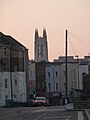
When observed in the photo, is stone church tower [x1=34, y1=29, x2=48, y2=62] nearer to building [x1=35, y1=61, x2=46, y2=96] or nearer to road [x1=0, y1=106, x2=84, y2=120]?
building [x1=35, y1=61, x2=46, y2=96]

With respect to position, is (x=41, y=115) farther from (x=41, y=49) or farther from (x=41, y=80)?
(x=41, y=49)

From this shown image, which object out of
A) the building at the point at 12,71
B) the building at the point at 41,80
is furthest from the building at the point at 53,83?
the building at the point at 12,71

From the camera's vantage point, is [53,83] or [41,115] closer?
[41,115]

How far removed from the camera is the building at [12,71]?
91375 mm

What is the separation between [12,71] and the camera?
316 feet

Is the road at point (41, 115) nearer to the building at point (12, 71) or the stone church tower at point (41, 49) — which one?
the building at point (12, 71)

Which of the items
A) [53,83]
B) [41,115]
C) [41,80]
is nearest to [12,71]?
[53,83]

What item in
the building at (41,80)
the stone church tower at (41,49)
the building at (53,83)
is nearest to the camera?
the building at (53,83)

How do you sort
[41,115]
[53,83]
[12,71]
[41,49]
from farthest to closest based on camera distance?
1. [41,49]
2. [53,83]
3. [12,71]
4. [41,115]

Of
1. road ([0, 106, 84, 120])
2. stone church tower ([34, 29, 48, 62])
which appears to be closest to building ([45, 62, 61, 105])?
stone church tower ([34, 29, 48, 62])

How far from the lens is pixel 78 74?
116375 mm

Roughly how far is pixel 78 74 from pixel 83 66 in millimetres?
2224

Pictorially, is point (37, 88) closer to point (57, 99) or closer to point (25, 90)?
point (57, 99)

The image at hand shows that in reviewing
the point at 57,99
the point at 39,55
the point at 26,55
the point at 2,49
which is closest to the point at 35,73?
the point at 57,99
